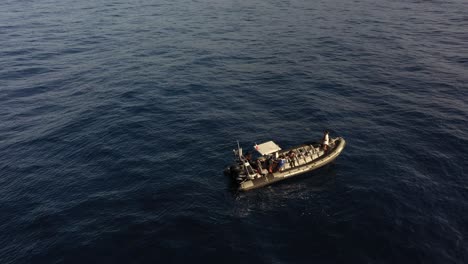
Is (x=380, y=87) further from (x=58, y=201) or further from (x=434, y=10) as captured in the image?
(x=434, y=10)

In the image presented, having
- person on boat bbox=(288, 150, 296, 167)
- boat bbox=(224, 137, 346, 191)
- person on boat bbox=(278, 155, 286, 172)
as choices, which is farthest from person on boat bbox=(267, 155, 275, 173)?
person on boat bbox=(288, 150, 296, 167)

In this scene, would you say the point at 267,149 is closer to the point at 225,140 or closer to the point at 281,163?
the point at 281,163

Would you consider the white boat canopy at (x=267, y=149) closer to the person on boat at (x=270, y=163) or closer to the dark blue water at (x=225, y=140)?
the person on boat at (x=270, y=163)

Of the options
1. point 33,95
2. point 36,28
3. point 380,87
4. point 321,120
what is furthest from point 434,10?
point 36,28

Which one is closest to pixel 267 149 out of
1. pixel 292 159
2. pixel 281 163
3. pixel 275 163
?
pixel 275 163

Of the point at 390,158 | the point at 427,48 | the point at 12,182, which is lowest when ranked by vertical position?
the point at 12,182

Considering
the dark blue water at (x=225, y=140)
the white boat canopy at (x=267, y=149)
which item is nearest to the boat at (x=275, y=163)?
the white boat canopy at (x=267, y=149)
